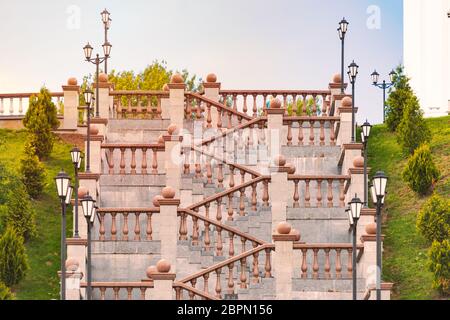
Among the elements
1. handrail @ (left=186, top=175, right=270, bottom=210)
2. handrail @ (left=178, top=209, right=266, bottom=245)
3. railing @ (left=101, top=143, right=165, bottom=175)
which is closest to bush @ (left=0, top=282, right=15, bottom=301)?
handrail @ (left=178, top=209, right=266, bottom=245)

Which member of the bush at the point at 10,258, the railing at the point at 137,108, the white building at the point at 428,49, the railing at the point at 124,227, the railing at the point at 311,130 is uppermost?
the white building at the point at 428,49

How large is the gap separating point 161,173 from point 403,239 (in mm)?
7221

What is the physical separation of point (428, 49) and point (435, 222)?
30.6m

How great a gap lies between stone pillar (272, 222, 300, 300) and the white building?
108 ft

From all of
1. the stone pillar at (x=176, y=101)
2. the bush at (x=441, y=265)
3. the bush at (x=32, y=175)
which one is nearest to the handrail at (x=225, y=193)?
the bush at (x=441, y=265)

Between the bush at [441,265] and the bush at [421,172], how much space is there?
Result: 18.9 ft

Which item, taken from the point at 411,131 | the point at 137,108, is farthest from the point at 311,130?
the point at 137,108

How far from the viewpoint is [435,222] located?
55469 millimetres

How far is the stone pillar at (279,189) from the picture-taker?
53.8m

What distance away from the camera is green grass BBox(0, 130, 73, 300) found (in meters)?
53.3

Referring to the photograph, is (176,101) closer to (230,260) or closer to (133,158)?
(133,158)

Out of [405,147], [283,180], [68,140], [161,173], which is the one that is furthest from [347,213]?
[68,140]

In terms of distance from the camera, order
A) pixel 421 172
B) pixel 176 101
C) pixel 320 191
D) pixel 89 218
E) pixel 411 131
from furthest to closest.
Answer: pixel 411 131 < pixel 176 101 < pixel 421 172 < pixel 320 191 < pixel 89 218

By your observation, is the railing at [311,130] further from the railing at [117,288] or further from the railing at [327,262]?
the railing at [117,288]
